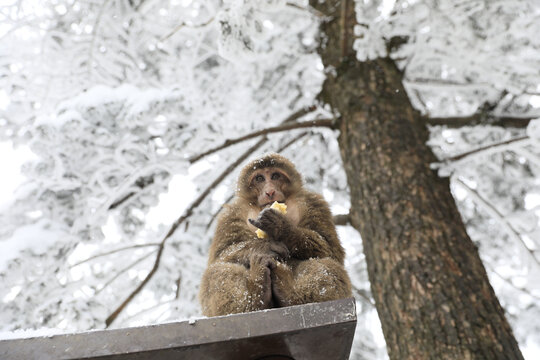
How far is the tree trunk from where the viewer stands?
2.83 meters

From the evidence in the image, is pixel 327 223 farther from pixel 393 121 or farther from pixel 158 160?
pixel 158 160

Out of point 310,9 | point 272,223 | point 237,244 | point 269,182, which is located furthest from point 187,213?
point 272,223

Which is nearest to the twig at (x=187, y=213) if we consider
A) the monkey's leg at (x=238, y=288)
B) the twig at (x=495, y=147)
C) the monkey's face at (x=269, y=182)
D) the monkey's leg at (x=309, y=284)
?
the twig at (x=495, y=147)

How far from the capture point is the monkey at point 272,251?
1977 mm

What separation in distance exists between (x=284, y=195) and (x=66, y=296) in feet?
9.12

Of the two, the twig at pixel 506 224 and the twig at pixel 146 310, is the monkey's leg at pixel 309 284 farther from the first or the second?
the twig at pixel 146 310

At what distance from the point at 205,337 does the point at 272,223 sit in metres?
0.67

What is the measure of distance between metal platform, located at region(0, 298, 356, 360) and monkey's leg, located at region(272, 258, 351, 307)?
0.89 ft

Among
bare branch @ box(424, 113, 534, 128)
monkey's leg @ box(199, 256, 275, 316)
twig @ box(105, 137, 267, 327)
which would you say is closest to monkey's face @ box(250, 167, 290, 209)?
monkey's leg @ box(199, 256, 275, 316)

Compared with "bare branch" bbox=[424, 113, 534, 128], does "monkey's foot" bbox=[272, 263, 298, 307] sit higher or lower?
lower

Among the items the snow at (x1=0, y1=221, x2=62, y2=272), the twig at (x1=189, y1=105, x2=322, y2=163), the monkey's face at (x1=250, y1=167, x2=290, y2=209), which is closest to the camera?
the monkey's face at (x1=250, y1=167, x2=290, y2=209)

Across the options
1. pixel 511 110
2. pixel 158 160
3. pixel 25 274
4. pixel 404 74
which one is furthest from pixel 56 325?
pixel 511 110

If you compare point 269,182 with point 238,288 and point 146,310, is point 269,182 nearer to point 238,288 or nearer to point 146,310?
point 238,288

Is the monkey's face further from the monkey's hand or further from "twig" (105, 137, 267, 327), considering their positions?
"twig" (105, 137, 267, 327)
